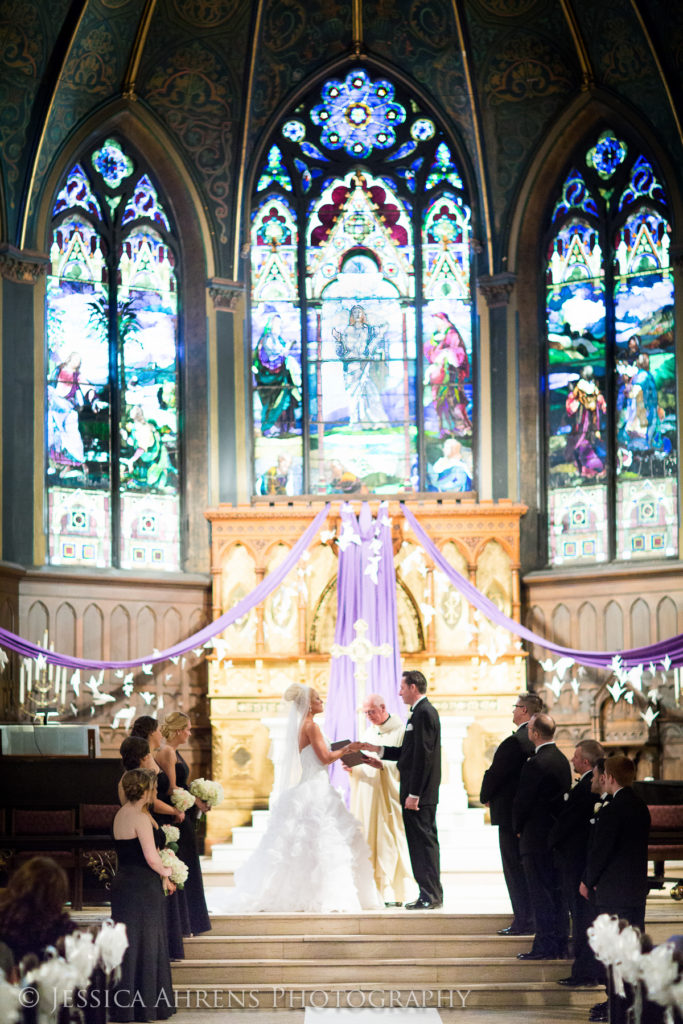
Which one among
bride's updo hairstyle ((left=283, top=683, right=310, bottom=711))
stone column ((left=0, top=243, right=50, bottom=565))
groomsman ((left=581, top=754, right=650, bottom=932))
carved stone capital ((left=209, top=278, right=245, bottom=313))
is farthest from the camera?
carved stone capital ((left=209, top=278, right=245, bottom=313))

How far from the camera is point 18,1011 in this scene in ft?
17.7

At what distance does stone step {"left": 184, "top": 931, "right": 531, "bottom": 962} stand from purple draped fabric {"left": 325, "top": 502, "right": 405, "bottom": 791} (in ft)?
11.9

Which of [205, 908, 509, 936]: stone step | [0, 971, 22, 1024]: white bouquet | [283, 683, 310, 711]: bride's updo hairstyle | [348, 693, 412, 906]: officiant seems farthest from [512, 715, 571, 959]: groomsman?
[0, 971, 22, 1024]: white bouquet

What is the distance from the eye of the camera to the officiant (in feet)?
36.5

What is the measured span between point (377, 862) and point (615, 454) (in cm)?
636

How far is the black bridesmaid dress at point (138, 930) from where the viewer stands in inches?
327

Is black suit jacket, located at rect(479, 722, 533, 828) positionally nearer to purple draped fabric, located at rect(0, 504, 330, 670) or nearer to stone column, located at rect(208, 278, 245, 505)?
purple draped fabric, located at rect(0, 504, 330, 670)

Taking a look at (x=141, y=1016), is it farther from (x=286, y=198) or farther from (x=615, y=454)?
(x=286, y=198)

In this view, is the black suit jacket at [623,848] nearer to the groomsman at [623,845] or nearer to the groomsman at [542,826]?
the groomsman at [623,845]

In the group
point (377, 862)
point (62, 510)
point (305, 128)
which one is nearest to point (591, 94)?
point (305, 128)

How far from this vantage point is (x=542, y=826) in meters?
9.64

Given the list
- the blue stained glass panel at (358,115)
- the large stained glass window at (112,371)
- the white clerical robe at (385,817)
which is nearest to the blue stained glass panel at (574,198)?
the blue stained glass panel at (358,115)

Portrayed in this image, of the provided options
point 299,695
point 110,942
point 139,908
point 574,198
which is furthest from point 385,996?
point 574,198

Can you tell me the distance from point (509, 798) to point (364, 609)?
4.80 metres
